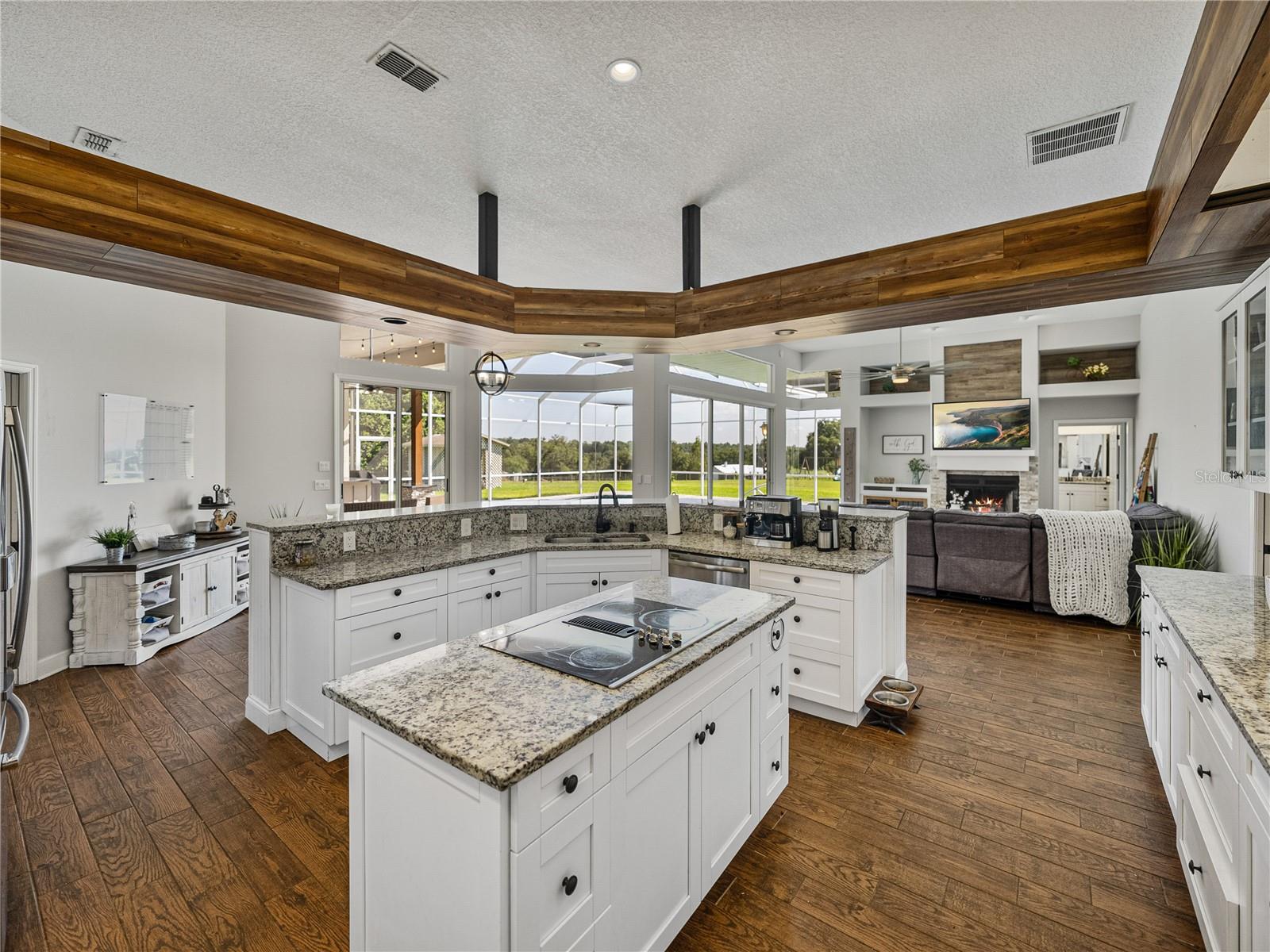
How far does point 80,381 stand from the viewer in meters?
3.91

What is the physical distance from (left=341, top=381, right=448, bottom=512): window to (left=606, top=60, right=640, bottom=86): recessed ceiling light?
5033mm

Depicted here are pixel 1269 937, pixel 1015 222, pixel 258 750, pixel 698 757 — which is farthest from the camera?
pixel 258 750

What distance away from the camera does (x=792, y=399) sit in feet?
36.0

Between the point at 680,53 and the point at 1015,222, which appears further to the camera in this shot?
the point at 1015,222

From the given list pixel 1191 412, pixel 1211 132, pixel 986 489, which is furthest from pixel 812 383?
pixel 1211 132

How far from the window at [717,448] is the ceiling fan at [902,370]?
1.92m

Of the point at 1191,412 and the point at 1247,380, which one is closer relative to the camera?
the point at 1247,380

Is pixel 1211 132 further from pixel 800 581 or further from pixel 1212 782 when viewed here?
pixel 800 581

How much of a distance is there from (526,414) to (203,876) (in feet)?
17.7

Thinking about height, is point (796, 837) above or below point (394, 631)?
below

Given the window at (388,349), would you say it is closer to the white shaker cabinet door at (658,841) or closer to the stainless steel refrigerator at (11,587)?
the stainless steel refrigerator at (11,587)

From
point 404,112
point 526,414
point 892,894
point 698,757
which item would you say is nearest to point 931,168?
point 404,112

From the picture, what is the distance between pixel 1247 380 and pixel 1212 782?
154 centimetres

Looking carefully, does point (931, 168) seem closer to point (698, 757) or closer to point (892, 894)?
point (698, 757)
